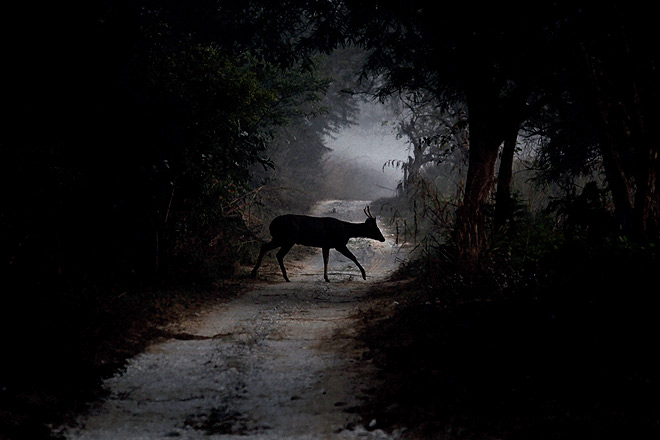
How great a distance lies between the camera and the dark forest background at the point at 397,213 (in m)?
4.86

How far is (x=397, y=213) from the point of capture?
938cm

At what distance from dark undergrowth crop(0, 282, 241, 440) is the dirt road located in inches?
9.6

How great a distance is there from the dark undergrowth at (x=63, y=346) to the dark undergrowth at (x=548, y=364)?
2793 millimetres

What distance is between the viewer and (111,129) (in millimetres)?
9805

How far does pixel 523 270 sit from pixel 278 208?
2379cm

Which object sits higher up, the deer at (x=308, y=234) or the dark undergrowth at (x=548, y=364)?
the deer at (x=308, y=234)

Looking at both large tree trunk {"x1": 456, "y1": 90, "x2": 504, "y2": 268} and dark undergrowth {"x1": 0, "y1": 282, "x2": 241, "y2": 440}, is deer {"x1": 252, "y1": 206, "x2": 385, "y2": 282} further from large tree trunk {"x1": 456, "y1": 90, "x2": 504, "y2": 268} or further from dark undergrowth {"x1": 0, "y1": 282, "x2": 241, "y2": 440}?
dark undergrowth {"x1": 0, "y1": 282, "x2": 241, "y2": 440}

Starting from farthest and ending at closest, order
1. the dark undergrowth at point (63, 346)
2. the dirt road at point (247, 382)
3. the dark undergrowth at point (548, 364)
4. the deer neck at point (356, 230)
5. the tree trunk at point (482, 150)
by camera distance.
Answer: the deer neck at point (356, 230) → the tree trunk at point (482, 150) → the dark undergrowth at point (63, 346) → the dirt road at point (247, 382) → the dark undergrowth at point (548, 364)

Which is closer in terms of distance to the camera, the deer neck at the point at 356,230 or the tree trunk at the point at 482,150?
the tree trunk at the point at 482,150

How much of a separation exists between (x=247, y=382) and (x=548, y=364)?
2.96m

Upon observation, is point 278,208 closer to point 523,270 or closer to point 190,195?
point 190,195

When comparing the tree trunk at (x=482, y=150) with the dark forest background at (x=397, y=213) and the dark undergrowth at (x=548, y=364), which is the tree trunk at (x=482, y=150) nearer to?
the dark forest background at (x=397, y=213)

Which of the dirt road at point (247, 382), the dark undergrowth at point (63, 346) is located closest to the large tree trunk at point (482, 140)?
the dirt road at point (247, 382)

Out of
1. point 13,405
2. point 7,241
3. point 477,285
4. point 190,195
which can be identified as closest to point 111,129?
point 190,195
